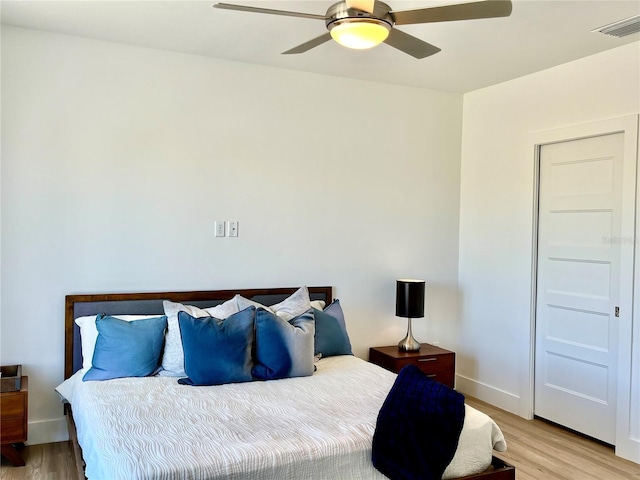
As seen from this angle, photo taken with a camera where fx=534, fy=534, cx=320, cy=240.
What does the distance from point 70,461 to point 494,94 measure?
411cm

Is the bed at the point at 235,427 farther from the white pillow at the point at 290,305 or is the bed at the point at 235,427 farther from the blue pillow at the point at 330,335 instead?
the white pillow at the point at 290,305

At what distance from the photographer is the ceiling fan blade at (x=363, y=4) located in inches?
85.0

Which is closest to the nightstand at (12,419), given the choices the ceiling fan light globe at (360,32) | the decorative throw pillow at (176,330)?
the decorative throw pillow at (176,330)

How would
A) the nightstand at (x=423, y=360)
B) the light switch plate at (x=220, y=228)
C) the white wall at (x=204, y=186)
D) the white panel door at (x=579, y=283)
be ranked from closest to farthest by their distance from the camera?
the white wall at (x=204, y=186) < the white panel door at (x=579, y=283) < the light switch plate at (x=220, y=228) < the nightstand at (x=423, y=360)

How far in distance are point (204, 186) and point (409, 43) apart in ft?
6.16

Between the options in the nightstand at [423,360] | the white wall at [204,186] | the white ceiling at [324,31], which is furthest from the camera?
the nightstand at [423,360]

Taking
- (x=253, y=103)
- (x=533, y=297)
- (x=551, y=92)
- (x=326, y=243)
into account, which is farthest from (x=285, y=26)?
(x=533, y=297)

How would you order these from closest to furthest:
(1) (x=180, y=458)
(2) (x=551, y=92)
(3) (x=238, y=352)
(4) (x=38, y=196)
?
(1) (x=180, y=458) < (3) (x=238, y=352) < (4) (x=38, y=196) < (2) (x=551, y=92)

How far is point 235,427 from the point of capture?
7.83ft

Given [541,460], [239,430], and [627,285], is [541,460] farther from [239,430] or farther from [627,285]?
[239,430]

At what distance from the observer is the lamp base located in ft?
14.1

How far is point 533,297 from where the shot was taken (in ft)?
13.6

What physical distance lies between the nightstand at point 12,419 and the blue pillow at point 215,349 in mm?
885

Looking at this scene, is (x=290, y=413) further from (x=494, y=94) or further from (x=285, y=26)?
(x=494, y=94)
